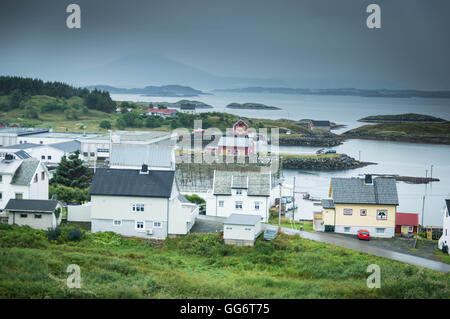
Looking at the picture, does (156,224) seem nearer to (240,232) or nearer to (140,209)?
(140,209)

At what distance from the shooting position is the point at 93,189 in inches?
501

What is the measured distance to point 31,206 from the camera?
40.1ft

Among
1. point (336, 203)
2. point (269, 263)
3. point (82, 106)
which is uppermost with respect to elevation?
point (82, 106)

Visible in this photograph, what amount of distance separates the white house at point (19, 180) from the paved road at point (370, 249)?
22.1 ft

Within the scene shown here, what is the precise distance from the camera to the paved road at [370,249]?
1069 centimetres

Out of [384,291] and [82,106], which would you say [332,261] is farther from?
[82,106]

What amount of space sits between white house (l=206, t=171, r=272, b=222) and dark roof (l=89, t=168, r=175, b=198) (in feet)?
8.31

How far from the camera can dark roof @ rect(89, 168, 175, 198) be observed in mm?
12594

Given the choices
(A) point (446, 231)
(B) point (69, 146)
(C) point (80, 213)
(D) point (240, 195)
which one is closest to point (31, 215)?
(C) point (80, 213)

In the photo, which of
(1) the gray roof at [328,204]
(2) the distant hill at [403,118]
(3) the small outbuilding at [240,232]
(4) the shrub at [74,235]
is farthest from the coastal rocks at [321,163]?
(2) the distant hill at [403,118]
